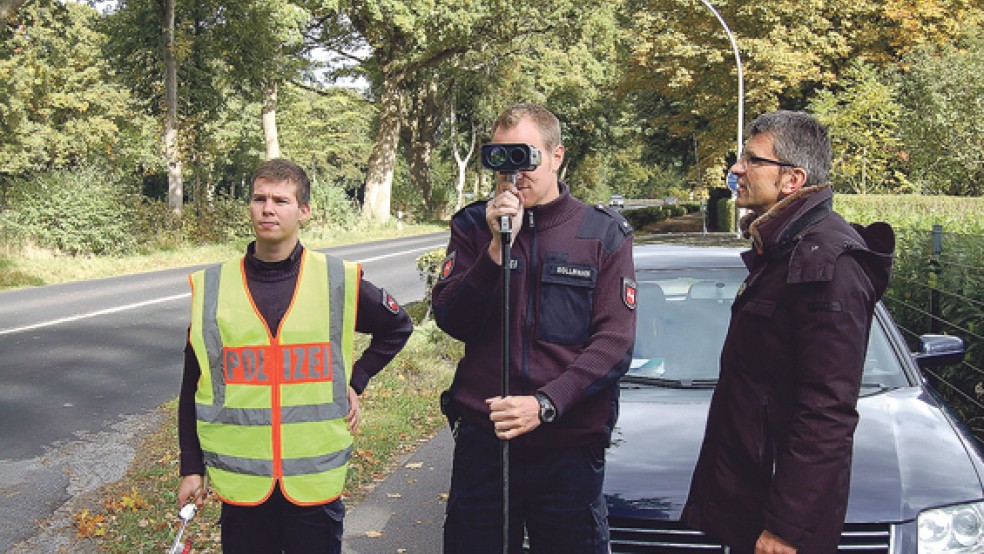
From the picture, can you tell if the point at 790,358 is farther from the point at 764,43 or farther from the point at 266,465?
the point at 764,43

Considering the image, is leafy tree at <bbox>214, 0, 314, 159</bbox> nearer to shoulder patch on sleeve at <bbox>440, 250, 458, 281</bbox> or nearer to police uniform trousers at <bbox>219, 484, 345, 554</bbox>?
shoulder patch on sleeve at <bbox>440, 250, 458, 281</bbox>

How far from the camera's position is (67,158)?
41906 mm

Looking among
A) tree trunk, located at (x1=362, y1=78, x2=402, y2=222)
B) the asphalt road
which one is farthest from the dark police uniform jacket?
tree trunk, located at (x1=362, y1=78, x2=402, y2=222)

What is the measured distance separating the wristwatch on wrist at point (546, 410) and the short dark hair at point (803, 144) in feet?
3.17

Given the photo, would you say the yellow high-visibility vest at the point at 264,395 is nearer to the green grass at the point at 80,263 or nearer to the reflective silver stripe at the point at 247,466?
the reflective silver stripe at the point at 247,466

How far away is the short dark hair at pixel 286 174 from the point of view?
3.30 meters

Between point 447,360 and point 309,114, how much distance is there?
5366cm

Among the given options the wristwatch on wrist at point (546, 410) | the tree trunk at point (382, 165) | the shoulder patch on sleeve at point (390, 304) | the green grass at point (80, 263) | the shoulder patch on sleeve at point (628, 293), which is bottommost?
the green grass at point (80, 263)

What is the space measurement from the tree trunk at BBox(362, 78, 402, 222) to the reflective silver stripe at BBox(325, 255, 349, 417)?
37.0 metres

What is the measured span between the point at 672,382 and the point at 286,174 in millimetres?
2229

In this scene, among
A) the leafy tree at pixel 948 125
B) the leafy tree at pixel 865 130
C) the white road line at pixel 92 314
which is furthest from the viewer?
the leafy tree at pixel 865 130

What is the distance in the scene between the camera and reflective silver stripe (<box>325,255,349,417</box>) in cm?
326

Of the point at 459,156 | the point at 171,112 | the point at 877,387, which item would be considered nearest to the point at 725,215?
the point at 459,156

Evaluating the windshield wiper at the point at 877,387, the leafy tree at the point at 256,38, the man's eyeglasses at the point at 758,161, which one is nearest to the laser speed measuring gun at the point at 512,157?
the man's eyeglasses at the point at 758,161
